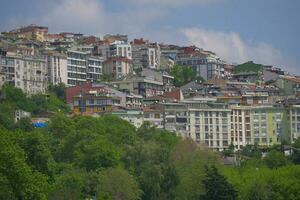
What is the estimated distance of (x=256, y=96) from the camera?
11712 centimetres

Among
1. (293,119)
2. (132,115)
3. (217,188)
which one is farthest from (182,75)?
(217,188)

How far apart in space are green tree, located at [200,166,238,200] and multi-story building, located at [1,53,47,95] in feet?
120

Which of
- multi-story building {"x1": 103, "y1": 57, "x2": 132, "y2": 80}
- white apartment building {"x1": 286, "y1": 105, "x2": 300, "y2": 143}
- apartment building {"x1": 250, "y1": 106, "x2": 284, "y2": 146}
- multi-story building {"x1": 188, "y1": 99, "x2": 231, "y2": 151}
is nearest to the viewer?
multi-story building {"x1": 188, "y1": 99, "x2": 231, "y2": 151}

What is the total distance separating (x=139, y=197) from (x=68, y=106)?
116 ft

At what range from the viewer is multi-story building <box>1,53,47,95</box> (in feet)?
348

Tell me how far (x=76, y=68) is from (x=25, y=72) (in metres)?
10.3

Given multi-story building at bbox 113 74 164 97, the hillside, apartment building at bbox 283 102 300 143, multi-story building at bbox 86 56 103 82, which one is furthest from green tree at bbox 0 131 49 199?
the hillside

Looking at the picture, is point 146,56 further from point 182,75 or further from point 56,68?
point 56,68

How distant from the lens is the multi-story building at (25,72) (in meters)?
106

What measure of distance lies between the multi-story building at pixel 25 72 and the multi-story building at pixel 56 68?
2.20m

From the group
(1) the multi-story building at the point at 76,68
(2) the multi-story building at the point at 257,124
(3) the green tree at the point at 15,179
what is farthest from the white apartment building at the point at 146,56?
(3) the green tree at the point at 15,179

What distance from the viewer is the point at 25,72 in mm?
107938

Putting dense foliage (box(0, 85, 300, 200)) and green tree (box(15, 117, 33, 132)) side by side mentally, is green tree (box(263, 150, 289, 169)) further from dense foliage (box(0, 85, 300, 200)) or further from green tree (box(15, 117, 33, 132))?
green tree (box(15, 117, 33, 132))

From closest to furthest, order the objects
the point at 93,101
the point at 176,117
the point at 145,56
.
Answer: the point at 93,101 < the point at 176,117 < the point at 145,56
